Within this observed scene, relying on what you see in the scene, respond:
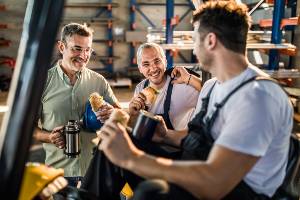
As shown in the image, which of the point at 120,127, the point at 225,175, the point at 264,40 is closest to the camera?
the point at 225,175

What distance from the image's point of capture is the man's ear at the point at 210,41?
5.74 feet

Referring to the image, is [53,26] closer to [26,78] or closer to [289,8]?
[26,78]

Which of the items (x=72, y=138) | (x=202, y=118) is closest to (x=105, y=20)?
(x=72, y=138)

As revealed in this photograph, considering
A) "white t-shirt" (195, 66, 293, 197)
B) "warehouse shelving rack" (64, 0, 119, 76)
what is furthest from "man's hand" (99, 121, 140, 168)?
"warehouse shelving rack" (64, 0, 119, 76)

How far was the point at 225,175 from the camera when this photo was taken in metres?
1.53

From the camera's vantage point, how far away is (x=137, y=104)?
9.31 ft

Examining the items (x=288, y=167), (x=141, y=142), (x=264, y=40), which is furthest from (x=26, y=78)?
(x=264, y=40)

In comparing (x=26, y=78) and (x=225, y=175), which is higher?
(x=26, y=78)

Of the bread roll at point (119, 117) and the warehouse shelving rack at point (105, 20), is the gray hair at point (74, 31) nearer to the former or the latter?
the bread roll at point (119, 117)

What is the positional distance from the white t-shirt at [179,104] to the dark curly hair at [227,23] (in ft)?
3.87

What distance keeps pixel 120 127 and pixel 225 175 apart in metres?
0.51

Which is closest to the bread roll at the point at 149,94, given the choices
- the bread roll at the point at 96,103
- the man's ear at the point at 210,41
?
the bread roll at the point at 96,103

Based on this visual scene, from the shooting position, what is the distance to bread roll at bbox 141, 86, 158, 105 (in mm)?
2900

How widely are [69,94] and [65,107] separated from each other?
0.11 metres
